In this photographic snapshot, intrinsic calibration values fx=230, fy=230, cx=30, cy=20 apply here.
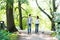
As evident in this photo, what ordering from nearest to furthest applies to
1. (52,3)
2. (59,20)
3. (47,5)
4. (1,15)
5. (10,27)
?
(59,20)
(10,27)
(52,3)
(47,5)
(1,15)

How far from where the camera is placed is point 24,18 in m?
37.7

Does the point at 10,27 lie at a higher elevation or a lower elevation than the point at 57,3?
lower

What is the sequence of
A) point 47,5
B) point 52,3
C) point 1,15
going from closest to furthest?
1. point 52,3
2. point 47,5
3. point 1,15

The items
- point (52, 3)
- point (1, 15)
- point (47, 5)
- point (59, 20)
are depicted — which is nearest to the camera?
point (59, 20)

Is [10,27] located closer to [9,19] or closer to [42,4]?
[9,19]

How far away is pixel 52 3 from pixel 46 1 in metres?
3.57

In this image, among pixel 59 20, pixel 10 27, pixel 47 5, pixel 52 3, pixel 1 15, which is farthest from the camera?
pixel 1 15

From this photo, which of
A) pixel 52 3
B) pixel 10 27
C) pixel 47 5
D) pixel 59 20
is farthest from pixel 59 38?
pixel 47 5

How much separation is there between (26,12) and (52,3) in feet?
18.2

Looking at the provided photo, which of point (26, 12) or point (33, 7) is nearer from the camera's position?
point (26, 12)

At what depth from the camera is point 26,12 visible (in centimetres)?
3469

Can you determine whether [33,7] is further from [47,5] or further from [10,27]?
[10,27]

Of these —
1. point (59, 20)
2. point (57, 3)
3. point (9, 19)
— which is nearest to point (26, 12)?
point (57, 3)

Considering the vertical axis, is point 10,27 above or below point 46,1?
below
